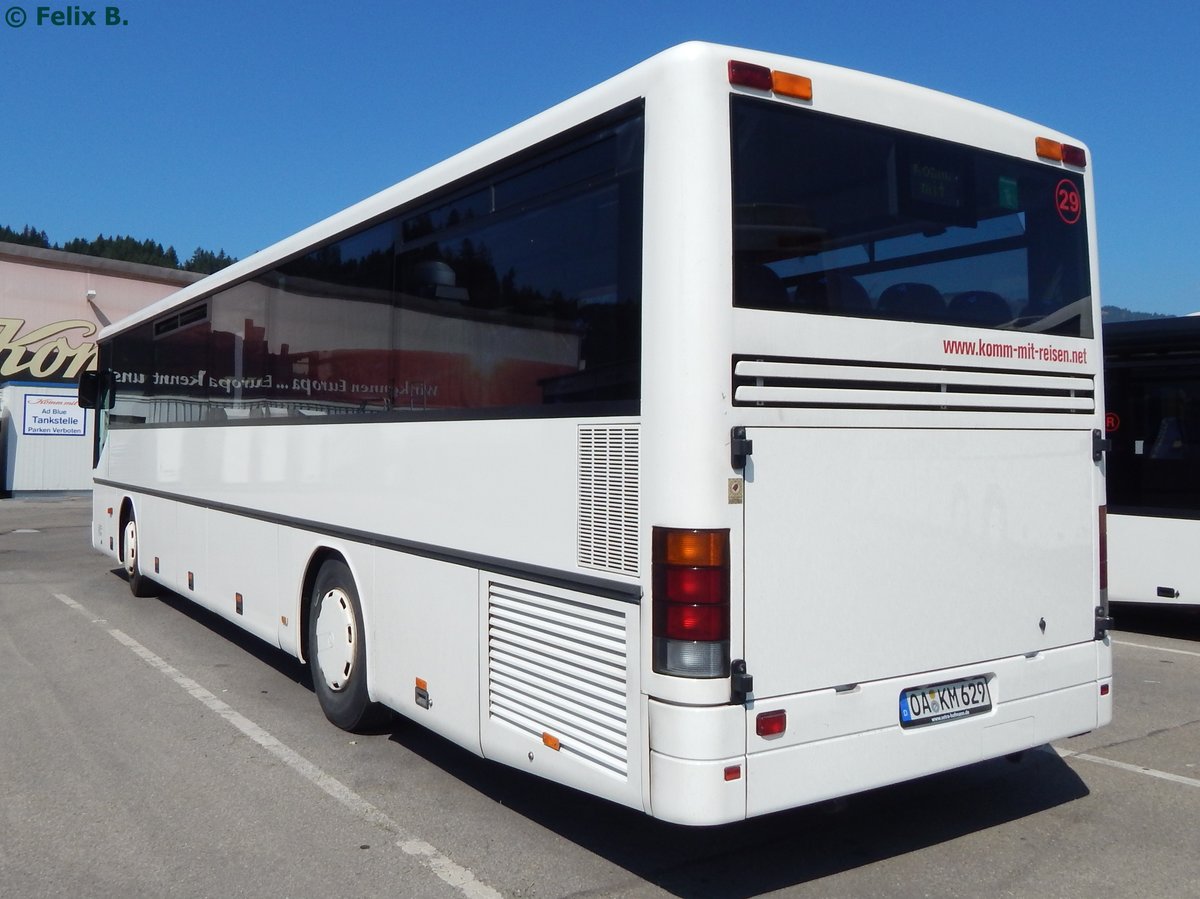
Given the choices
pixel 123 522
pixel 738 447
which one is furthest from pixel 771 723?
pixel 123 522

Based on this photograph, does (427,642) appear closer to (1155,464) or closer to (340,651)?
(340,651)

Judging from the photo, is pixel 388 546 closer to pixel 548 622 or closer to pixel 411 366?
pixel 411 366

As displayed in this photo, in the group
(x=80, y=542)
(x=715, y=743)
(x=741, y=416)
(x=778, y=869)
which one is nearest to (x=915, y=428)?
(x=741, y=416)

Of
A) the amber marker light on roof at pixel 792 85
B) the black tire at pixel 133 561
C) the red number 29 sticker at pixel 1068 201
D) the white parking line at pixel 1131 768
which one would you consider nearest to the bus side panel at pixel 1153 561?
the white parking line at pixel 1131 768

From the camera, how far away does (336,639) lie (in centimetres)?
673

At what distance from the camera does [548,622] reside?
15.3ft

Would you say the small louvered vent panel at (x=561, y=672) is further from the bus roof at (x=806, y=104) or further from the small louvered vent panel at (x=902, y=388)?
the bus roof at (x=806, y=104)

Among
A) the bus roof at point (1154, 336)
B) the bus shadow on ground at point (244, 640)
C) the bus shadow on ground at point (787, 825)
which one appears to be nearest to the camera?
the bus shadow on ground at point (787, 825)

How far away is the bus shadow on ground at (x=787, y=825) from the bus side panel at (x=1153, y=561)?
436 centimetres

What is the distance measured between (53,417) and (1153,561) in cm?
A: 2839

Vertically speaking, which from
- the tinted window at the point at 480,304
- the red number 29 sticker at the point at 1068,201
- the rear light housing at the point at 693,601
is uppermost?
the red number 29 sticker at the point at 1068,201

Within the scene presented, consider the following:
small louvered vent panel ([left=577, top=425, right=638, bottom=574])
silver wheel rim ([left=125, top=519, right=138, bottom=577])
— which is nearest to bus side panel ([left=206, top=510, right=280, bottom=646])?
silver wheel rim ([left=125, top=519, right=138, bottom=577])

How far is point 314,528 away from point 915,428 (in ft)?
13.1

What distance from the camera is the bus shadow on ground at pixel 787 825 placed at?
4637 millimetres
